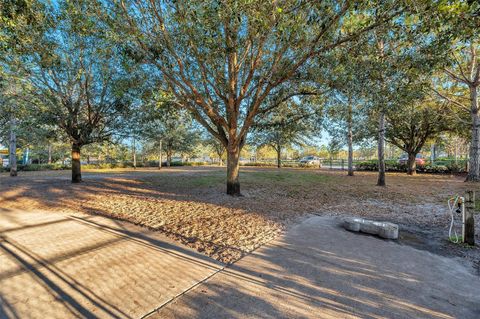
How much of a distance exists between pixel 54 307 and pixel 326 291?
3054mm

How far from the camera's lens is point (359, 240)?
431cm

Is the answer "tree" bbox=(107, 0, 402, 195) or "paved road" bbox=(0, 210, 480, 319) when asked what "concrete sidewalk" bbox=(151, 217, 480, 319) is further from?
"tree" bbox=(107, 0, 402, 195)

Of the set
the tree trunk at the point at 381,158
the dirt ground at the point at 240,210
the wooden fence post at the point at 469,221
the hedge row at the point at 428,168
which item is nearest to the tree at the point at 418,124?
the hedge row at the point at 428,168

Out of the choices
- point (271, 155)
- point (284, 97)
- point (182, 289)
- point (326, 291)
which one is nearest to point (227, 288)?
point (182, 289)

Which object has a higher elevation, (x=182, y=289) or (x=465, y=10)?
(x=465, y=10)

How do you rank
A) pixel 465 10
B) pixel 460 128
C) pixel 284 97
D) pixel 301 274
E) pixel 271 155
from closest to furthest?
pixel 301 274 → pixel 465 10 → pixel 284 97 → pixel 460 128 → pixel 271 155

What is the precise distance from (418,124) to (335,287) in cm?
1898

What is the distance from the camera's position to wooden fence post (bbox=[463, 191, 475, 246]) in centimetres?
394

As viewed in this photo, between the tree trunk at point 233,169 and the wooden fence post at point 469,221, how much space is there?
5935mm

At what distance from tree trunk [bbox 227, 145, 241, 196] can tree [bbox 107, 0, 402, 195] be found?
0.12 feet

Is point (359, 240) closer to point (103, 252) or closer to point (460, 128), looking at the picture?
point (103, 252)

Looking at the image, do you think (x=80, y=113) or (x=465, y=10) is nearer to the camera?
(x=465, y=10)

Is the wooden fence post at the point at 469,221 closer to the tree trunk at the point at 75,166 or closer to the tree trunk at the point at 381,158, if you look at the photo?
the tree trunk at the point at 381,158

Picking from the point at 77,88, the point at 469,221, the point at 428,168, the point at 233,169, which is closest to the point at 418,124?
the point at 428,168
